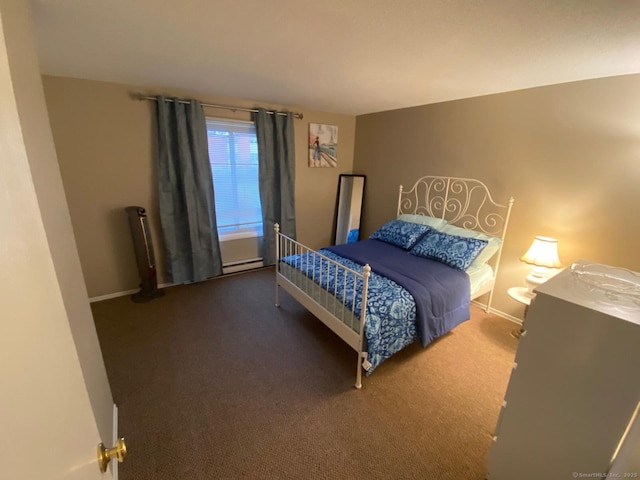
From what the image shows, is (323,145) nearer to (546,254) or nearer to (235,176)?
(235,176)

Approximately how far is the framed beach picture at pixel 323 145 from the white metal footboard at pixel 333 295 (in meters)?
1.83

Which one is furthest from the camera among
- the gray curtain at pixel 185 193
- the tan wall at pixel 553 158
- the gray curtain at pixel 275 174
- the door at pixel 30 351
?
the gray curtain at pixel 275 174

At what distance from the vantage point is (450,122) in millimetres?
3037

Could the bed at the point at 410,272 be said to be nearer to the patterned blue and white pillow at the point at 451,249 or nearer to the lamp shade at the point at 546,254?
the patterned blue and white pillow at the point at 451,249

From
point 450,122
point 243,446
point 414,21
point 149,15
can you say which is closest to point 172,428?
point 243,446

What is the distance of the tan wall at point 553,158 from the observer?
2053 millimetres

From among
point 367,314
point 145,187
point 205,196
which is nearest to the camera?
point 367,314

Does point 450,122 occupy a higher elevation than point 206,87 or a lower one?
lower

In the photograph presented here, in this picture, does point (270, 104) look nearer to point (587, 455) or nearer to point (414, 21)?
point (414, 21)

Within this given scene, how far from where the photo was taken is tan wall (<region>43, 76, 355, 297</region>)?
2.51 metres

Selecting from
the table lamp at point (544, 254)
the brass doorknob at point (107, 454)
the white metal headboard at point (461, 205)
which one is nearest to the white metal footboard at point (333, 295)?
the brass doorknob at point (107, 454)

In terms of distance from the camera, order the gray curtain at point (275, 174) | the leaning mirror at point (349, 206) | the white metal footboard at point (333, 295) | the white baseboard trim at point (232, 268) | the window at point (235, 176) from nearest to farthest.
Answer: the white metal footboard at point (333, 295) < the white baseboard trim at point (232, 268) < the window at point (235, 176) < the gray curtain at point (275, 174) < the leaning mirror at point (349, 206)

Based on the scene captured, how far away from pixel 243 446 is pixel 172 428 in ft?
1.49

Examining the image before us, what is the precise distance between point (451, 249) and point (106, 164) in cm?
350
